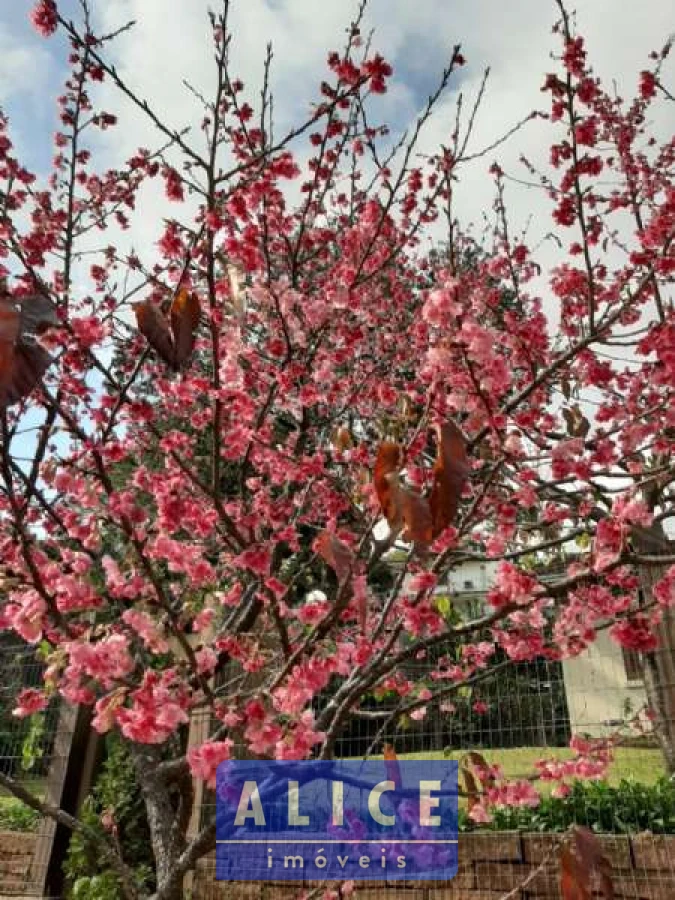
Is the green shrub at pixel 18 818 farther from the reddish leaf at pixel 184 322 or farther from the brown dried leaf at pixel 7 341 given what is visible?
the brown dried leaf at pixel 7 341

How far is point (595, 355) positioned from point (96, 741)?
3760mm

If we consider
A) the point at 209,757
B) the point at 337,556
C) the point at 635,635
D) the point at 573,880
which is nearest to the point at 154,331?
the point at 337,556

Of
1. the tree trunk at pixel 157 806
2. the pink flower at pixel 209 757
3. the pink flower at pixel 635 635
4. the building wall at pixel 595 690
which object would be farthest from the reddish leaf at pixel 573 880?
the building wall at pixel 595 690

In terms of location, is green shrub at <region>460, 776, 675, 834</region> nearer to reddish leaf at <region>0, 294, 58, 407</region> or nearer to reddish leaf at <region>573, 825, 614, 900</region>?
reddish leaf at <region>573, 825, 614, 900</region>

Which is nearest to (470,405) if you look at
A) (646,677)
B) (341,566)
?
(341,566)

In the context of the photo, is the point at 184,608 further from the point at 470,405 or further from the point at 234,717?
the point at 470,405

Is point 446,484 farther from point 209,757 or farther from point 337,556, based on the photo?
point 209,757

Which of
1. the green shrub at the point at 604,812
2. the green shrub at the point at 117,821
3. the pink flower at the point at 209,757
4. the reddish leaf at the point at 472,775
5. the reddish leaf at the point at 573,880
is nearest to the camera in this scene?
the reddish leaf at the point at 573,880

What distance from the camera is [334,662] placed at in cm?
201

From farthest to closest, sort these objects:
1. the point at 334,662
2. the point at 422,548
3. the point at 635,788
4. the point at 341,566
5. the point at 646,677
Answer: the point at 646,677 < the point at 635,788 < the point at 334,662 < the point at 341,566 < the point at 422,548

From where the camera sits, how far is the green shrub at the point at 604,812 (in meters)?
3.19

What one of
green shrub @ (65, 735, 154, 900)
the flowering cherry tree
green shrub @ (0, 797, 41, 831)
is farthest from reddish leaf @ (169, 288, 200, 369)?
green shrub @ (0, 797, 41, 831)

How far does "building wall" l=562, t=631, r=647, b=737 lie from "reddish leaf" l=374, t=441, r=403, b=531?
9.15 feet

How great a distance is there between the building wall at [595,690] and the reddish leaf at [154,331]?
2944 millimetres
